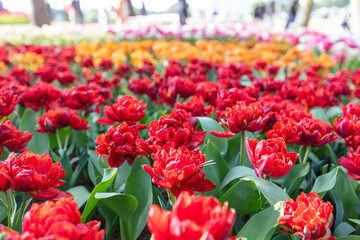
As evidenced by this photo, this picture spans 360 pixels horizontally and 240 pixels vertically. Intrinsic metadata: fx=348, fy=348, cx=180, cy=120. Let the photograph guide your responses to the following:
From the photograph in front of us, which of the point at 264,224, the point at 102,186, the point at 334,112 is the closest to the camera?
the point at 264,224

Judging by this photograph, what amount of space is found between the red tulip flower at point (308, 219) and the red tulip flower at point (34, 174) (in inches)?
24.6

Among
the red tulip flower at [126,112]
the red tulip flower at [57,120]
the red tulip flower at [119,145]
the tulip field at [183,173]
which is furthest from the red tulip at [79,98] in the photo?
the red tulip flower at [119,145]

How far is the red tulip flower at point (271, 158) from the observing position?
3.40 ft

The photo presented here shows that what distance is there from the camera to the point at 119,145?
122cm

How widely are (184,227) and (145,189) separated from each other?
72 cm

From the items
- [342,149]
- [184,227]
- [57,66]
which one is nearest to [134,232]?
[184,227]

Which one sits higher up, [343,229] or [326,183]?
[326,183]

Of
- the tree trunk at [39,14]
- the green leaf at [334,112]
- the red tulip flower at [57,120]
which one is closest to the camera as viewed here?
the red tulip flower at [57,120]

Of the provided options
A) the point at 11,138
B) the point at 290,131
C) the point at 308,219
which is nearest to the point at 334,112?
the point at 290,131

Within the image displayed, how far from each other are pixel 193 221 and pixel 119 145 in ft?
2.11

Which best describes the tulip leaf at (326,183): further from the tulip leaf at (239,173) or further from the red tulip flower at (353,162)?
the tulip leaf at (239,173)

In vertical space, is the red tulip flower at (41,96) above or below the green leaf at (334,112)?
above

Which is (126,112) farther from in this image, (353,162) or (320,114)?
(320,114)

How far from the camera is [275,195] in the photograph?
42.6 inches
